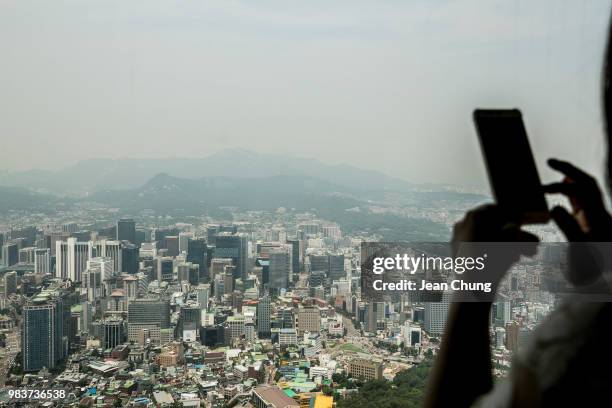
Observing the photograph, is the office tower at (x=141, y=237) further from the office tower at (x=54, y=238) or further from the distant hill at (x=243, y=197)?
the office tower at (x=54, y=238)

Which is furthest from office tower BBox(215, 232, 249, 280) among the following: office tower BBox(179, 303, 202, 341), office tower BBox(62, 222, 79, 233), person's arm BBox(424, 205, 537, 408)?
person's arm BBox(424, 205, 537, 408)

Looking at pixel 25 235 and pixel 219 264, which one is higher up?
pixel 25 235

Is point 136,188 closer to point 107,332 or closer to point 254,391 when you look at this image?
point 107,332

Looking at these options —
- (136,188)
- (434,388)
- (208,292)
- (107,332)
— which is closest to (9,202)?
(136,188)

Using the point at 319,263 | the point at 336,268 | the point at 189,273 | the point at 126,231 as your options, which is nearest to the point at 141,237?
the point at 126,231

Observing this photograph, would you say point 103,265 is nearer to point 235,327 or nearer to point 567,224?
point 235,327

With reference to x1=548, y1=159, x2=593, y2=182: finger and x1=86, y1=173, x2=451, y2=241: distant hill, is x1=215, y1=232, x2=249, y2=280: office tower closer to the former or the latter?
x1=86, y1=173, x2=451, y2=241: distant hill

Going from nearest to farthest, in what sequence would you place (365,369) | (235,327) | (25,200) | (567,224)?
(567,224)
(365,369)
(235,327)
(25,200)
